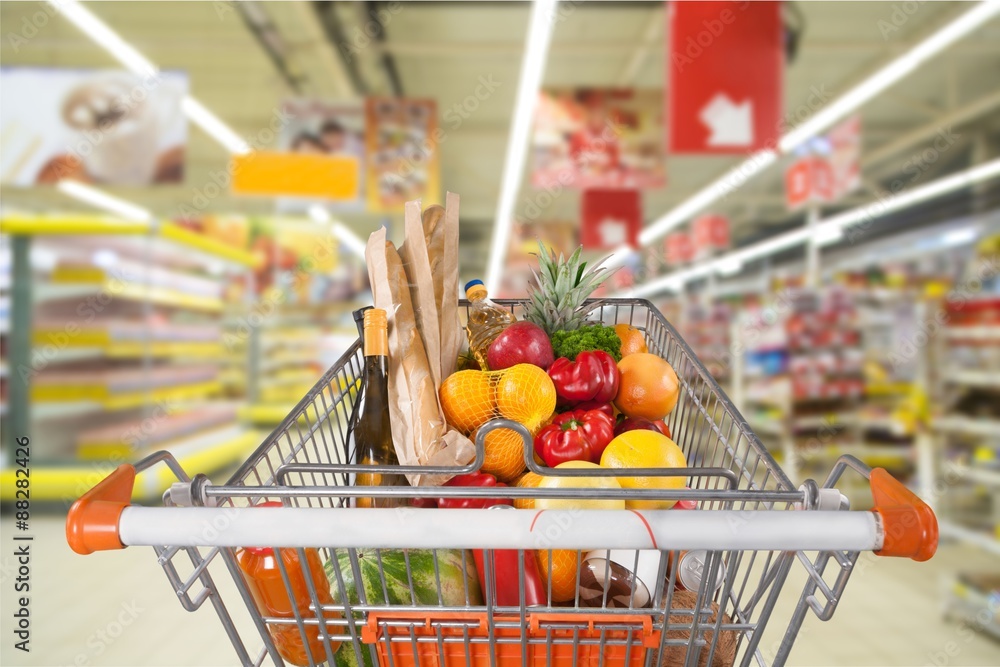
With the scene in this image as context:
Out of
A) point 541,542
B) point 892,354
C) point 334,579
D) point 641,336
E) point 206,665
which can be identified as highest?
point 641,336

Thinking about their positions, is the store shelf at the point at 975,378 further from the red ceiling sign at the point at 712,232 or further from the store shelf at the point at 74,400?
the red ceiling sign at the point at 712,232

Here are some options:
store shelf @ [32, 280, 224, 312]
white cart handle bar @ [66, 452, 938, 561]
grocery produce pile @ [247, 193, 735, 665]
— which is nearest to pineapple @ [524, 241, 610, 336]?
grocery produce pile @ [247, 193, 735, 665]

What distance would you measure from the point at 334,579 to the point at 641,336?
0.80 meters

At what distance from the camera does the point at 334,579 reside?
2.96ft

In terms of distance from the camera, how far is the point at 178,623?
3578mm

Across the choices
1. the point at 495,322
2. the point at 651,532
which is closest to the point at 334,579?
the point at 651,532

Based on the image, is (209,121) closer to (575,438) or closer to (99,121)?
(99,121)

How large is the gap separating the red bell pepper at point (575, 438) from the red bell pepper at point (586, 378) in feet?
0.19

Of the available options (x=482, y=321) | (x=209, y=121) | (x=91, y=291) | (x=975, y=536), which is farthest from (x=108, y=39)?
(x=975, y=536)

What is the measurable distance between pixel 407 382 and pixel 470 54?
9.64 metres

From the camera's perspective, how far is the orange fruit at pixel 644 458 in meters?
1.00

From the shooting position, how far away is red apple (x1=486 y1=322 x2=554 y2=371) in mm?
1249

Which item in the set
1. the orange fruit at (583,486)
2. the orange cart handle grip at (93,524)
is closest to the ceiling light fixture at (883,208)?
the orange fruit at (583,486)

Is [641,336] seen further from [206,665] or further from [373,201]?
[373,201]
